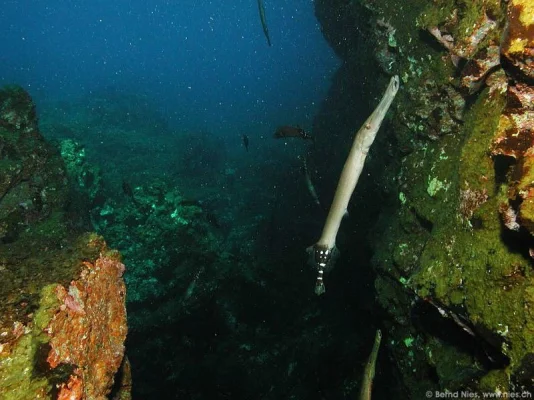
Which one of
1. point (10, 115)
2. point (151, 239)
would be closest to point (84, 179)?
point (151, 239)

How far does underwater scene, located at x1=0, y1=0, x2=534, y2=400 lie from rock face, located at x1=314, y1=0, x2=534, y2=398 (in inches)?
0.9

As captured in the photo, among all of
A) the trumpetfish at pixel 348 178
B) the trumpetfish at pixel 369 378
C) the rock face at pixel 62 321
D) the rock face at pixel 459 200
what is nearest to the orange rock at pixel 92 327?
the rock face at pixel 62 321

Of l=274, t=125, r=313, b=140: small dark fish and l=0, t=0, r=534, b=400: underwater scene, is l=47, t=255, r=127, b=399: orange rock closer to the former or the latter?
l=0, t=0, r=534, b=400: underwater scene

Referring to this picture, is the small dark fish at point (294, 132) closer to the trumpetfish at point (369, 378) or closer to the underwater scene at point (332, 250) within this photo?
the underwater scene at point (332, 250)

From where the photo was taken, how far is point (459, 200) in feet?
11.4

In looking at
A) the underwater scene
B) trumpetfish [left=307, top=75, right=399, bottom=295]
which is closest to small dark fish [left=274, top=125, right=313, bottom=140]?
the underwater scene

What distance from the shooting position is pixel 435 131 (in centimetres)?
480

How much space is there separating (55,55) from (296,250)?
444ft

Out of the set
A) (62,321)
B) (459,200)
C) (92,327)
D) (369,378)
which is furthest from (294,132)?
(62,321)

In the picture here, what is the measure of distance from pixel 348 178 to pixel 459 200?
121cm

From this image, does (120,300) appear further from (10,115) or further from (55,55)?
(55,55)

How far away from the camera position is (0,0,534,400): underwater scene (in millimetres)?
2502

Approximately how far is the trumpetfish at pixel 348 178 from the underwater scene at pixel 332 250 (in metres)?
0.02

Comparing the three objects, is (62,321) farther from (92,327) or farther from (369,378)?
(369,378)
